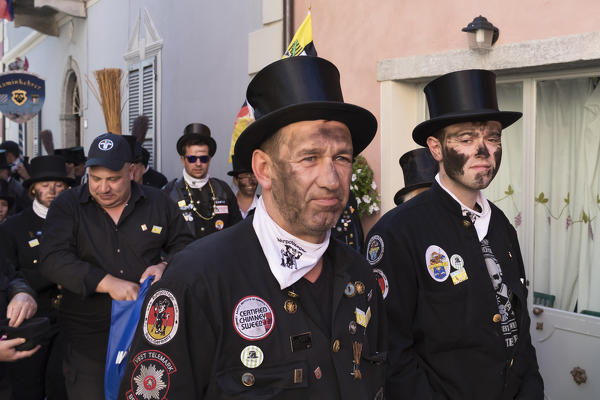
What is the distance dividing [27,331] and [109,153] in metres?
1.37

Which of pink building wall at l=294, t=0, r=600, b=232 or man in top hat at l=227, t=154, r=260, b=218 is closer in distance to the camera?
pink building wall at l=294, t=0, r=600, b=232

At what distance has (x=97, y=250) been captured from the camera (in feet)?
13.8

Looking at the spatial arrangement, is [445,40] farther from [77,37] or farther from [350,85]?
[77,37]

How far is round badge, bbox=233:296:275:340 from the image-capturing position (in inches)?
75.1

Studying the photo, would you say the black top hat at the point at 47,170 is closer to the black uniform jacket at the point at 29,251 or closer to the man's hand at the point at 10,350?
the black uniform jacket at the point at 29,251

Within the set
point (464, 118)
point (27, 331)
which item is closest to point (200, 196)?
point (27, 331)

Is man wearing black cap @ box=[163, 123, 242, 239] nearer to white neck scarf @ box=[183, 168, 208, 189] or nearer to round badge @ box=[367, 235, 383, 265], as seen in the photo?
white neck scarf @ box=[183, 168, 208, 189]

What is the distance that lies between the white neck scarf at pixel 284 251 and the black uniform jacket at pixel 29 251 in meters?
3.77

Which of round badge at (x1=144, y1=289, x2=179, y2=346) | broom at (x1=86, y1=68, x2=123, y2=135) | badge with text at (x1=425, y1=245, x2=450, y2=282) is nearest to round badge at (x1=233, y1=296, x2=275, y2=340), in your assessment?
round badge at (x1=144, y1=289, x2=179, y2=346)

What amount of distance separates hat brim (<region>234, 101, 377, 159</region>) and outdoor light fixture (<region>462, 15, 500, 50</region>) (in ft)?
11.4

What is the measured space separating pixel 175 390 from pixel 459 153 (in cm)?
183

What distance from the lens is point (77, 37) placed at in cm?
1574

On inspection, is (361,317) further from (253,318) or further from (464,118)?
(464,118)

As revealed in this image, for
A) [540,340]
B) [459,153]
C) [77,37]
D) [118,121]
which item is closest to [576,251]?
[540,340]
